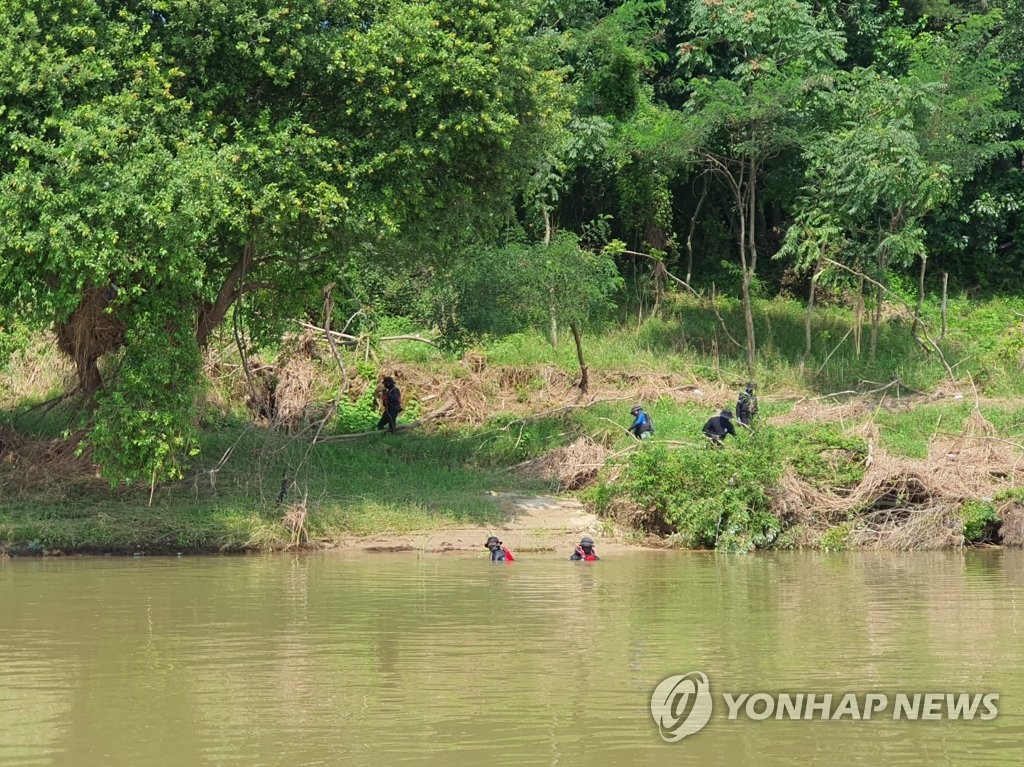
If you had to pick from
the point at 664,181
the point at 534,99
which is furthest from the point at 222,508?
the point at 664,181

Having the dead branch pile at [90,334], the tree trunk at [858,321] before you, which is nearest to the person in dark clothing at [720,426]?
the tree trunk at [858,321]

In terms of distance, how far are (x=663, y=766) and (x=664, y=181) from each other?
24.5 metres

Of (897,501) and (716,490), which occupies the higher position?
(716,490)

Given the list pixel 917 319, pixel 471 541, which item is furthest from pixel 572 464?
pixel 917 319

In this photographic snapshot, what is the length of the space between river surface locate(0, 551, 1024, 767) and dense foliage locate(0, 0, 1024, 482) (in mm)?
3804

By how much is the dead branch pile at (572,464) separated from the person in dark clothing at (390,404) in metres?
3.11

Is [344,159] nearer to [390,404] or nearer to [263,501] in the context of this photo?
[263,501]

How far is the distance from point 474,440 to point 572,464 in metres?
2.83

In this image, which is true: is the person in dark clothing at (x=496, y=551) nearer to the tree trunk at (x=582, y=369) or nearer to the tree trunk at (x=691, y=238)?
the tree trunk at (x=582, y=369)

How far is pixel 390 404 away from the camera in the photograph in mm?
24031

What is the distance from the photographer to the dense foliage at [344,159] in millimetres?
16672

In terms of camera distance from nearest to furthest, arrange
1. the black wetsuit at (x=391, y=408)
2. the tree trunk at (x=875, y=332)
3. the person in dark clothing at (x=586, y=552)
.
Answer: the person in dark clothing at (x=586, y=552), the black wetsuit at (x=391, y=408), the tree trunk at (x=875, y=332)

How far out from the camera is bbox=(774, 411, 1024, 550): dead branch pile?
18.2 metres

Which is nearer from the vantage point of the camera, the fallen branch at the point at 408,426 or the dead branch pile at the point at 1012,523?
the dead branch pile at the point at 1012,523
